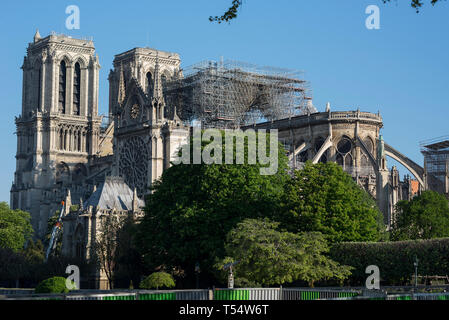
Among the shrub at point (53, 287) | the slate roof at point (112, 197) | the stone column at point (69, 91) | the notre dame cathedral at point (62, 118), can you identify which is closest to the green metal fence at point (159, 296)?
the shrub at point (53, 287)

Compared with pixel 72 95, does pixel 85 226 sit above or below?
below

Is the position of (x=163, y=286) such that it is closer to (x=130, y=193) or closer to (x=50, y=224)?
(x=130, y=193)

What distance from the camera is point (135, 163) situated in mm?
84062

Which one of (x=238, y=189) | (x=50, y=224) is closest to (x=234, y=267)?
(x=238, y=189)

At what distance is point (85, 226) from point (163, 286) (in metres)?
13.4

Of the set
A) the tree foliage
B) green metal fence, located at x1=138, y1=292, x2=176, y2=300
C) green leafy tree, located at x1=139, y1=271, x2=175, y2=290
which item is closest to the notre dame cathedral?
the tree foliage

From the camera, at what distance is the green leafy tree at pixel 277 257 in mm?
43875

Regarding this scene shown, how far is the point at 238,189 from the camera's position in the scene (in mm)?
51531

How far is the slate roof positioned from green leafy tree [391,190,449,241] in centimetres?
2137

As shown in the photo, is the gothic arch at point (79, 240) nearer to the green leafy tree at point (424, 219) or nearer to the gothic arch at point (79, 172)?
the green leafy tree at point (424, 219)

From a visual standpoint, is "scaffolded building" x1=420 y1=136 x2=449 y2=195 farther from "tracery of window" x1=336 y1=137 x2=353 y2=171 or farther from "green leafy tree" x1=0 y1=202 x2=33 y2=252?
"green leafy tree" x1=0 y1=202 x2=33 y2=252

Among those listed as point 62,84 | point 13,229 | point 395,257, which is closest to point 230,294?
point 395,257

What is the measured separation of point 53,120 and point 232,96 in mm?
33687
